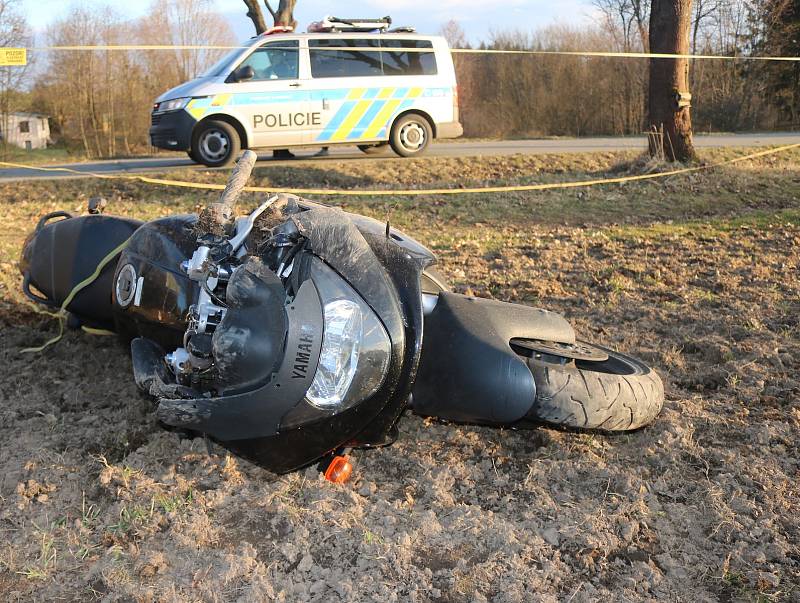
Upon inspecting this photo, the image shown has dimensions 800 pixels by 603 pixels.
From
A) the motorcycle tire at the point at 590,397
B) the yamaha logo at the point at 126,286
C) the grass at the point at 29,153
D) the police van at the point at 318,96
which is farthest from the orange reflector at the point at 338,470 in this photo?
the grass at the point at 29,153

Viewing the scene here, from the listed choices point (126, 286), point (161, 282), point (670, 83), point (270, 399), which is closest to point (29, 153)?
point (670, 83)

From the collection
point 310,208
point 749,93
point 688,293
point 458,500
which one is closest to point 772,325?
point 688,293

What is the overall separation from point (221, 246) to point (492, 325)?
0.97 meters

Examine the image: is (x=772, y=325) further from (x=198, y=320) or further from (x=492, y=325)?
(x=198, y=320)

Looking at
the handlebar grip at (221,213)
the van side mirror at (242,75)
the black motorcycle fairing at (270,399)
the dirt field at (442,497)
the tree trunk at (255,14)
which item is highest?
the tree trunk at (255,14)

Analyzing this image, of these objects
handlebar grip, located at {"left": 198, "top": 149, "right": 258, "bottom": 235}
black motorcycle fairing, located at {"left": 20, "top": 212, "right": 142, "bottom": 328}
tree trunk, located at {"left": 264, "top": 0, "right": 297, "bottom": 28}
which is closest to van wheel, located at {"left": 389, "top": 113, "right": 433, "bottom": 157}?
black motorcycle fairing, located at {"left": 20, "top": 212, "right": 142, "bottom": 328}

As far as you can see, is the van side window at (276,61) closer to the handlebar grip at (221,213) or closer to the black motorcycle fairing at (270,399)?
the handlebar grip at (221,213)

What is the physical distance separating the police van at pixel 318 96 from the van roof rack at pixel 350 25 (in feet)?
0.05

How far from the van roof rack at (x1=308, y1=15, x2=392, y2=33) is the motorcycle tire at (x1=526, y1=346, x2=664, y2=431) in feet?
32.2

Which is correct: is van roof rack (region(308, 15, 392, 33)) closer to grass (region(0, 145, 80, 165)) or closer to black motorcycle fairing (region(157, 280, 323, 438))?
black motorcycle fairing (region(157, 280, 323, 438))

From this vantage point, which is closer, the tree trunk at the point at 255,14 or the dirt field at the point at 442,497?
the dirt field at the point at 442,497

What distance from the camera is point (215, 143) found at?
10.6 meters

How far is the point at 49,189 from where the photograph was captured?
31.4 ft

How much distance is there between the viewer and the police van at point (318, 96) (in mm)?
10469
